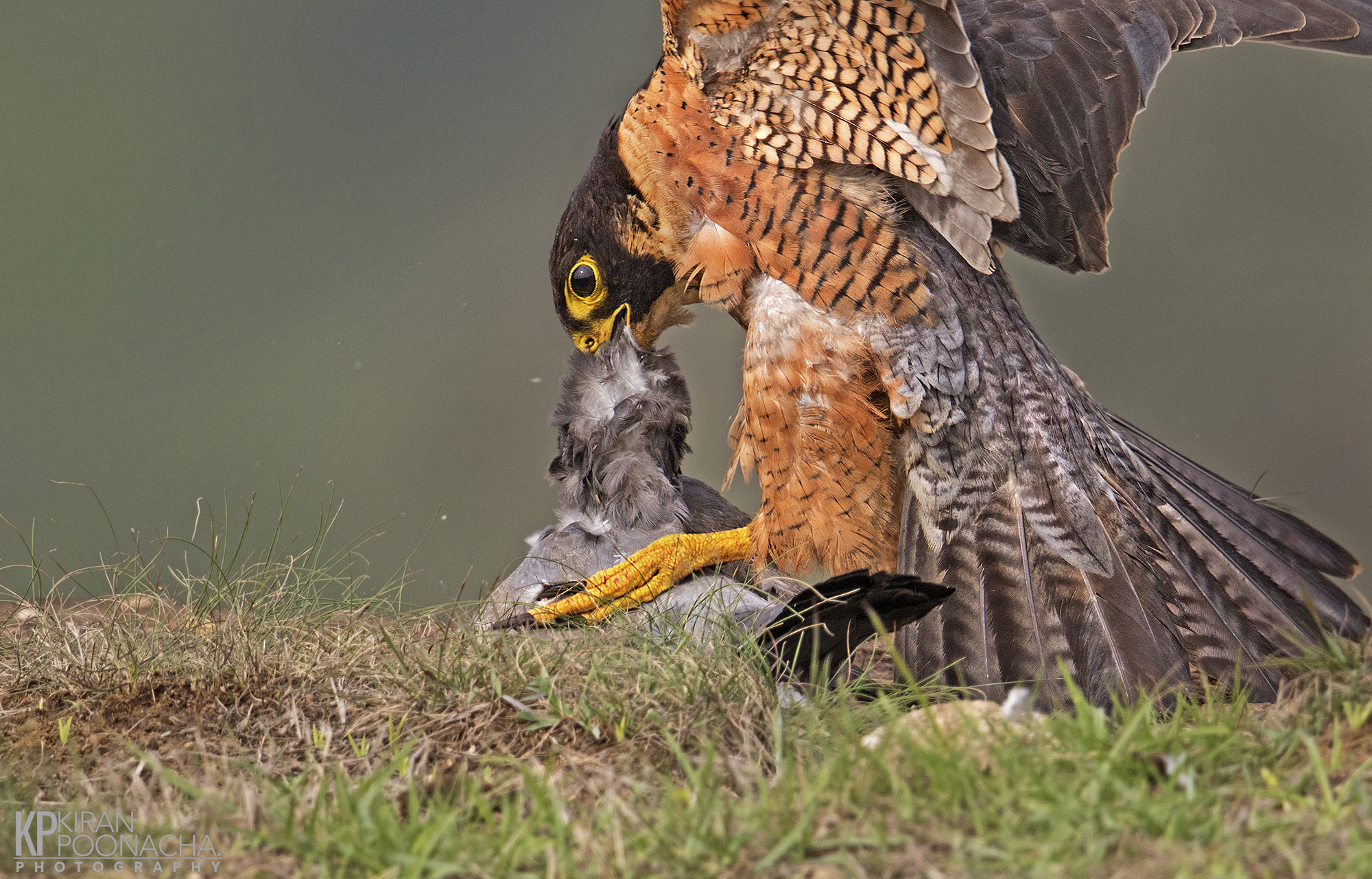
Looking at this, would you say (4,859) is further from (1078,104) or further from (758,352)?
(1078,104)

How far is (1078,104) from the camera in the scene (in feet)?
8.46

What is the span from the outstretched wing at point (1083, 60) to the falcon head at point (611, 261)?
1.02m

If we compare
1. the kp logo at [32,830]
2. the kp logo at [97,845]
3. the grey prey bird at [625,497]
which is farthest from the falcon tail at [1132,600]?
the kp logo at [32,830]

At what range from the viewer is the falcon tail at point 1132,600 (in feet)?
6.76

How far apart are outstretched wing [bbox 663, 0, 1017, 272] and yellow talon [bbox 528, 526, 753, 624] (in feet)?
3.40

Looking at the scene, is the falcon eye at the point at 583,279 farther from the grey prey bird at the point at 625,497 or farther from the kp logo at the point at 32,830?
the kp logo at the point at 32,830

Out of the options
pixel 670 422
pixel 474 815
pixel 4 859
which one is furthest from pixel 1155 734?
pixel 670 422

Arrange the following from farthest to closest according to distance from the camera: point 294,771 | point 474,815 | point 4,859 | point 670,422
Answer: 1. point 670,422
2. point 294,771
3. point 474,815
4. point 4,859

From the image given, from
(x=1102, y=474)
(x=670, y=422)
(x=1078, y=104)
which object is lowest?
(x=670, y=422)

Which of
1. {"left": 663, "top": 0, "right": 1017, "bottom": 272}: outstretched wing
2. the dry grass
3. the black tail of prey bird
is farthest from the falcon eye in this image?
the dry grass

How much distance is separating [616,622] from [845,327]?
94cm

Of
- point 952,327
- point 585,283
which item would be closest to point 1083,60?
point 952,327

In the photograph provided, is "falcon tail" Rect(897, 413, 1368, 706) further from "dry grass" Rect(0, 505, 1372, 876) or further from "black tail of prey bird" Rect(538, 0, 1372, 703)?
"dry grass" Rect(0, 505, 1372, 876)

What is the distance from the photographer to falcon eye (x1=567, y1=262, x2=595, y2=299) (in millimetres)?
2836
